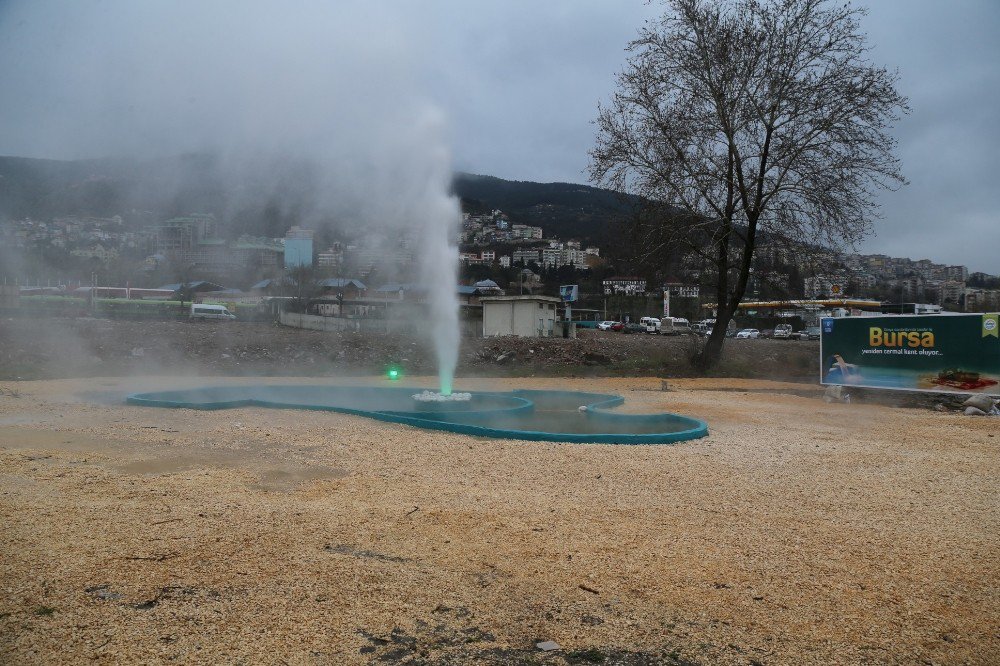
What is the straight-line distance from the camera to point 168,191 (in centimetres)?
2055

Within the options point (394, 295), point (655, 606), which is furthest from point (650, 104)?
point (655, 606)

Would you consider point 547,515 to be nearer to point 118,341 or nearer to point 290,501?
point 290,501

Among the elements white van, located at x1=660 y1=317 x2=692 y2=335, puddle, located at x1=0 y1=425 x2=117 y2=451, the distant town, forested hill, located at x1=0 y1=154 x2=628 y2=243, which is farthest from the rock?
white van, located at x1=660 y1=317 x2=692 y2=335

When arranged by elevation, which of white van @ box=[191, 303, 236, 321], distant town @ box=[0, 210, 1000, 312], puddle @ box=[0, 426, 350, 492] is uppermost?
distant town @ box=[0, 210, 1000, 312]

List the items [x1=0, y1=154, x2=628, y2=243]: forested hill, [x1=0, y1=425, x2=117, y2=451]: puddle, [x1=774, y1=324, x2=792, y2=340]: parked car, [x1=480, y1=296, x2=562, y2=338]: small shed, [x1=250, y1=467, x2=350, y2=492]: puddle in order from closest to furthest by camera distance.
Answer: [x1=250, y1=467, x2=350, y2=492]: puddle < [x1=0, y1=425, x2=117, y2=451]: puddle < [x1=0, y1=154, x2=628, y2=243]: forested hill < [x1=480, y1=296, x2=562, y2=338]: small shed < [x1=774, y1=324, x2=792, y2=340]: parked car

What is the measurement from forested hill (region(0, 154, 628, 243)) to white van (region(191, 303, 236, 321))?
11.5 meters

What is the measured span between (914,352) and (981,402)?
198 cm

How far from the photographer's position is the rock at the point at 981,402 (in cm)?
1324

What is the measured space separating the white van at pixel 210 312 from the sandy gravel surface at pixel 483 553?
26.8 metres

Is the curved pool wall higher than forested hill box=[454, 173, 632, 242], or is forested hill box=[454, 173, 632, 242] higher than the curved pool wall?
forested hill box=[454, 173, 632, 242]

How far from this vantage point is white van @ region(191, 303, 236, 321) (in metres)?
33.6

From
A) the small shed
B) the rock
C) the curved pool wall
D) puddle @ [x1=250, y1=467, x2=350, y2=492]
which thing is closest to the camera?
puddle @ [x1=250, y1=467, x2=350, y2=492]

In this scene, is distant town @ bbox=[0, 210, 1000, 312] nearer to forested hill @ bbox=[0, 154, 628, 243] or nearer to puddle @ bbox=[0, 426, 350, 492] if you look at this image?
forested hill @ bbox=[0, 154, 628, 243]

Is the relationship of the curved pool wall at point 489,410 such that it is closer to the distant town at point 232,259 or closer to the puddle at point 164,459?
the puddle at point 164,459
